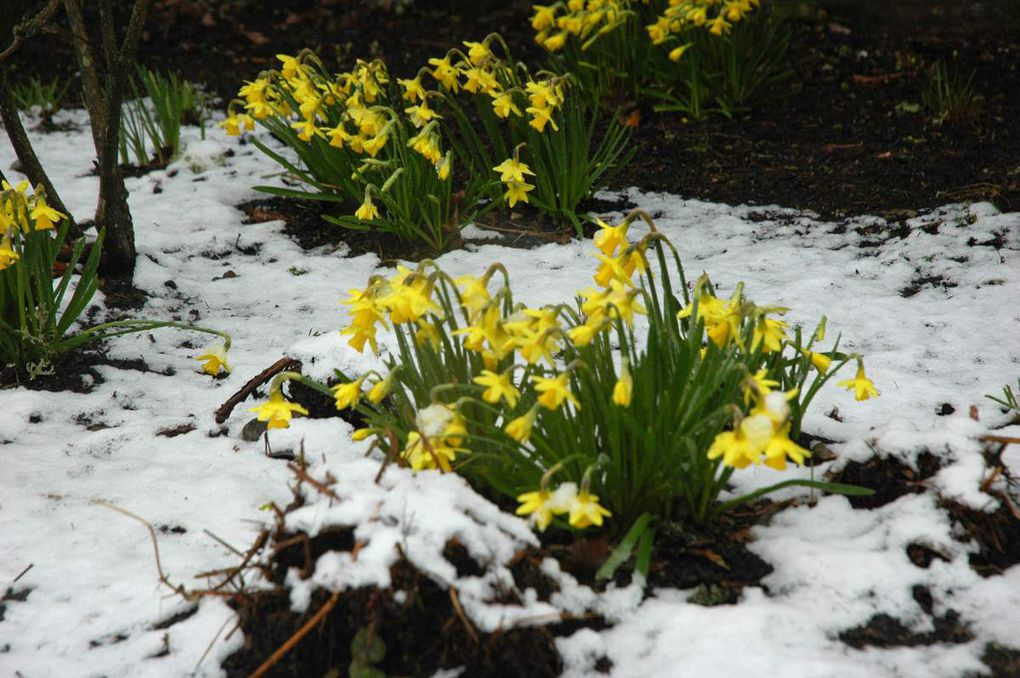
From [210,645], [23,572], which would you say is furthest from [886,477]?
[23,572]

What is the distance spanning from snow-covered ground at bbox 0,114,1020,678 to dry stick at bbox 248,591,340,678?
3 cm

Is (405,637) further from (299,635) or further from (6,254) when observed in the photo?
(6,254)

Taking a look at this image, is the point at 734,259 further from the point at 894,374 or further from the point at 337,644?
the point at 337,644

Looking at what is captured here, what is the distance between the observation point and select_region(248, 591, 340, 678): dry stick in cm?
137

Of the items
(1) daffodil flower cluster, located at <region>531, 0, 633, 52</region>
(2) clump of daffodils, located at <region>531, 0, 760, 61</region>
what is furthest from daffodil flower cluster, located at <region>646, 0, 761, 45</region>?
(1) daffodil flower cluster, located at <region>531, 0, 633, 52</region>

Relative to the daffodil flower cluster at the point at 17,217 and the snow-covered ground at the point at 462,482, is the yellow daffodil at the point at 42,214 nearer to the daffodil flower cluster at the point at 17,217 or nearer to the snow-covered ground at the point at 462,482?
the daffodil flower cluster at the point at 17,217

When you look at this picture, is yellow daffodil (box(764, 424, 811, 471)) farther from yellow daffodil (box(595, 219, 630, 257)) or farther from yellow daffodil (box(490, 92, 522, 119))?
yellow daffodil (box(490, 92, 522, 119))

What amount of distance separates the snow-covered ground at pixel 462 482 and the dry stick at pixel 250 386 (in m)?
0.03

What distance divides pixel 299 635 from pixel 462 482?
0.39 metres

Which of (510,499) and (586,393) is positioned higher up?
(586,393)

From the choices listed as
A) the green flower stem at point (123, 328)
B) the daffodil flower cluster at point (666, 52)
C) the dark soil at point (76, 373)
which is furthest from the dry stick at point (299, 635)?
the daffodil flower cluster at point (666, 52)

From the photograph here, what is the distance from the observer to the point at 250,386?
2.32 metres

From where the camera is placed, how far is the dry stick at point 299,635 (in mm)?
1366

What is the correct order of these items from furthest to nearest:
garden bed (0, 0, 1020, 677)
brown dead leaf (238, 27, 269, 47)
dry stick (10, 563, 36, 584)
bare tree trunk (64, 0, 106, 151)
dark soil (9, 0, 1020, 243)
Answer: brown dead leaf (238, 27, 269, 47)
dark soil (9, 0, 1020, 243)
bare tree trunk (64, 0, 106, 151)
dry stick (10, 563, 36, 584)
garden bed (0, 0, 1020, 677)
